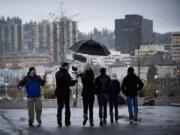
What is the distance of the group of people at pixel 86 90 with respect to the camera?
17.3m

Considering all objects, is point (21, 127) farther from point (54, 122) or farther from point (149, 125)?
point (149, 125)

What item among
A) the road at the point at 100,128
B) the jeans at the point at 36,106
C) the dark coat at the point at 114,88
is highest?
the dark coat at the point at 114,88

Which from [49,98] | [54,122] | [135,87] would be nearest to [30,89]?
[54,122]

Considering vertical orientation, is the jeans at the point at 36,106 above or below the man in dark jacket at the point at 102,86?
below

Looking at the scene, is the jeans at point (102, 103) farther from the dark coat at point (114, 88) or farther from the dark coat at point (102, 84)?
the dark coat at point (114, 88)

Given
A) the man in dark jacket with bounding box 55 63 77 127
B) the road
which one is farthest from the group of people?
the road

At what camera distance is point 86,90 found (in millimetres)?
17281

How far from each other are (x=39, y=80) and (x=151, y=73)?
457ft

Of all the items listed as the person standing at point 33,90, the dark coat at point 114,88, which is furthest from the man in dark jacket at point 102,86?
the person standing at point 33,90

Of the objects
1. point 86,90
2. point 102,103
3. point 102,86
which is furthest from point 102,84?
point 86,90

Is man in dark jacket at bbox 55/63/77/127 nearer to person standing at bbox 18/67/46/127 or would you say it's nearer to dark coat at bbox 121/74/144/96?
person standing at bbox 18/67/46/127

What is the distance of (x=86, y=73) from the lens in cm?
1734

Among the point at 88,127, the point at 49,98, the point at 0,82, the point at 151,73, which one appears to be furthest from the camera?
the point at 151,73

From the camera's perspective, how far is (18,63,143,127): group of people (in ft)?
56.9
